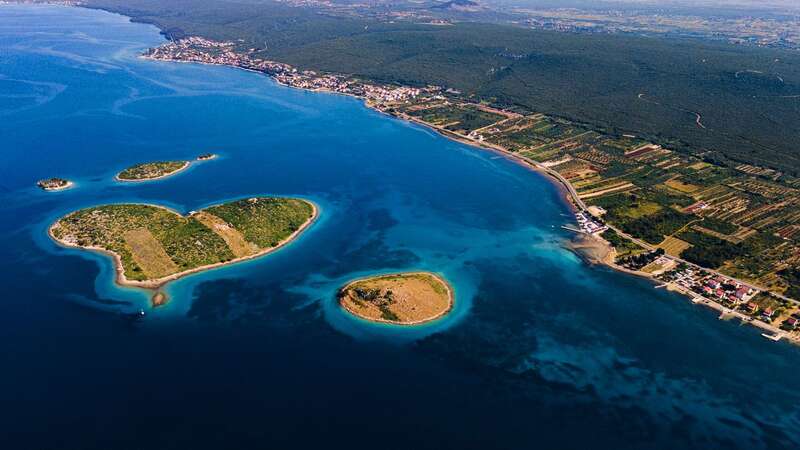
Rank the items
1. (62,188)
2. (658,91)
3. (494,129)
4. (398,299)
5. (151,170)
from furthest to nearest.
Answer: (658,91)
(494,129)
(151,170)
(62,188)
(398,299)

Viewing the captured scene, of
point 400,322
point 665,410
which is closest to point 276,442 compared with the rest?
point 400,322

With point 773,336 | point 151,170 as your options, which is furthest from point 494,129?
point 773,336

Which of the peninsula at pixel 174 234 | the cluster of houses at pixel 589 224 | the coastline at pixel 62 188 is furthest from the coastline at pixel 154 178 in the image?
the cluster of houses at pixel 589 224

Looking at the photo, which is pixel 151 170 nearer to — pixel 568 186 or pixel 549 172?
pixel 549 172

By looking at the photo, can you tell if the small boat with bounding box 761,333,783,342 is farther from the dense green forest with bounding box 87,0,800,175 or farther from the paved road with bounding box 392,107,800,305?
the dense green forest with bounding box 87,0,800,175

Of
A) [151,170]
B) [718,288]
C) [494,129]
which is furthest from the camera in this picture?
[494,129]

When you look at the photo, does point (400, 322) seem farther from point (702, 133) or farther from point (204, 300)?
point (702, 133)

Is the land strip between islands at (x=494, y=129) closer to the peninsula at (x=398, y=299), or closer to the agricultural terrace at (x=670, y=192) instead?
the agricultural terrace at (x=670, y=192)
